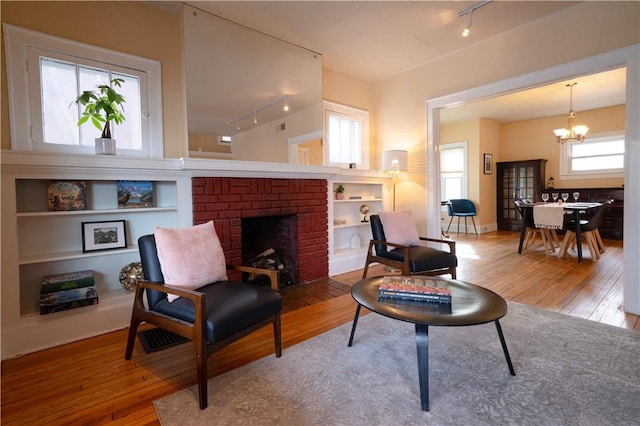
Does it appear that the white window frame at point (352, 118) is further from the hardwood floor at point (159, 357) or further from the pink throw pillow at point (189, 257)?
the pink throw pillow at point (189, 257)

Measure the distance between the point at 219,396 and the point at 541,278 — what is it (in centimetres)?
372

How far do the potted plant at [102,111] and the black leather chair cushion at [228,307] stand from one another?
139 centimetres

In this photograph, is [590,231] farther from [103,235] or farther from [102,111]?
[102,111]

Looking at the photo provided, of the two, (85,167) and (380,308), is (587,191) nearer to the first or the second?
(380,308)

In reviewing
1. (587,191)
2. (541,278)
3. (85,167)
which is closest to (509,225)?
(587,191)

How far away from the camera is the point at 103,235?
8.11 ft

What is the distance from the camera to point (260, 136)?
3.23 metres

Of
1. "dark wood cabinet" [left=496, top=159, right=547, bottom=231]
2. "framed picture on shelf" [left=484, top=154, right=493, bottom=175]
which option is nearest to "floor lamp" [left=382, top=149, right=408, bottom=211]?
"framed picture on shelf" [left=484, top=154, right=493, bottom=175]

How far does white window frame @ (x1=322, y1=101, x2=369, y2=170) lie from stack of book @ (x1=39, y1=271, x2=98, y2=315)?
2837mm

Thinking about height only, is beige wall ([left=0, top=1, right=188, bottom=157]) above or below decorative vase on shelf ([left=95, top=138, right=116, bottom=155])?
above

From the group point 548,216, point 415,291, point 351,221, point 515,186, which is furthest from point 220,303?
point 515,186

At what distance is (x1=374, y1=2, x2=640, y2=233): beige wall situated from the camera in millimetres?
2650

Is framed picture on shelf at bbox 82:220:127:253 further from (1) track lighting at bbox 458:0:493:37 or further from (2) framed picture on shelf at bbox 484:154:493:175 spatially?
(2) framed picture on shelf at bbox 484:154:493:175

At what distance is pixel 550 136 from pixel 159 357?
8682 millimetres
